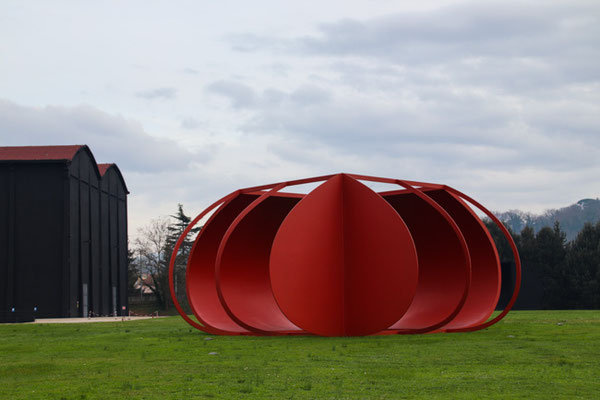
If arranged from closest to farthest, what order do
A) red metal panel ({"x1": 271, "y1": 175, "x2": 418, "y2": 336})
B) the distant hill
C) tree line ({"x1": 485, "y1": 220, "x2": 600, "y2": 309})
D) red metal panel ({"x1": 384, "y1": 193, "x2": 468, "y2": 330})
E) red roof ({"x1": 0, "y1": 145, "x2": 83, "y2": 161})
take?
1. red metal panel ({"x1": 271, "y1": 175, "x2": 418, "y2": 336})
2. red metal panel ({"x1": 384, "y1": 193, "x2": 468, "y2": 330})
3. red roof ({"x1": 0, "y1": 145, "x2": 83, "y2": 161})
4. tree line ({"x1": 485, "y1": 220, "x2": 600, "y2": 309})
5. the distant hill

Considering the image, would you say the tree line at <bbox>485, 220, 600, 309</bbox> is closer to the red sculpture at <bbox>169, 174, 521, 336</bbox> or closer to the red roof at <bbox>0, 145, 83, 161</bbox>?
the red sculpture at <bbox>169, 174, 521, 336</bbox>

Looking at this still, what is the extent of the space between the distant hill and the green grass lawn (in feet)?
505

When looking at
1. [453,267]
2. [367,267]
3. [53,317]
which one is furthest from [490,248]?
[53,317]

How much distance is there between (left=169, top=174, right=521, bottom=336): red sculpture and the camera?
15062mm

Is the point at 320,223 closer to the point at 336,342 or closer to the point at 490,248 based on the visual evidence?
the point at 336,342

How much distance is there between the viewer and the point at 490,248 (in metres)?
19.0

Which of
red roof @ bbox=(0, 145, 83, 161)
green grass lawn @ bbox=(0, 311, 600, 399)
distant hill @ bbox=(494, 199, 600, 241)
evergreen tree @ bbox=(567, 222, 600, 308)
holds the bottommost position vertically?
green grass lawn @ bbox=(0, 311, 600, 399)

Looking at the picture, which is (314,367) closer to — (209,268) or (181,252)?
(209,268)

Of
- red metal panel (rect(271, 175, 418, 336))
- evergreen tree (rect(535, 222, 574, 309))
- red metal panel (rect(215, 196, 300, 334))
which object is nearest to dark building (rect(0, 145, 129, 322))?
red metal panel (rect(215, 196, 300, 334))

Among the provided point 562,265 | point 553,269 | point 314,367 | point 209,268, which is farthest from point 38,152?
point 314,367

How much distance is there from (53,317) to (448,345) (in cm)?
2745

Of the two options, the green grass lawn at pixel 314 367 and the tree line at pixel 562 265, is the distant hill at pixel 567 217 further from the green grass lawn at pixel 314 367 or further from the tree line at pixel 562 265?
the green grass lawn at pixel 314 367

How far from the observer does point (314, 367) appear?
35.2 ft

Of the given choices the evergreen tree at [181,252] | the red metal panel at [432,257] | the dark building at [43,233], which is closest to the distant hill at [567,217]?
the evergreen tree at [181,252]
